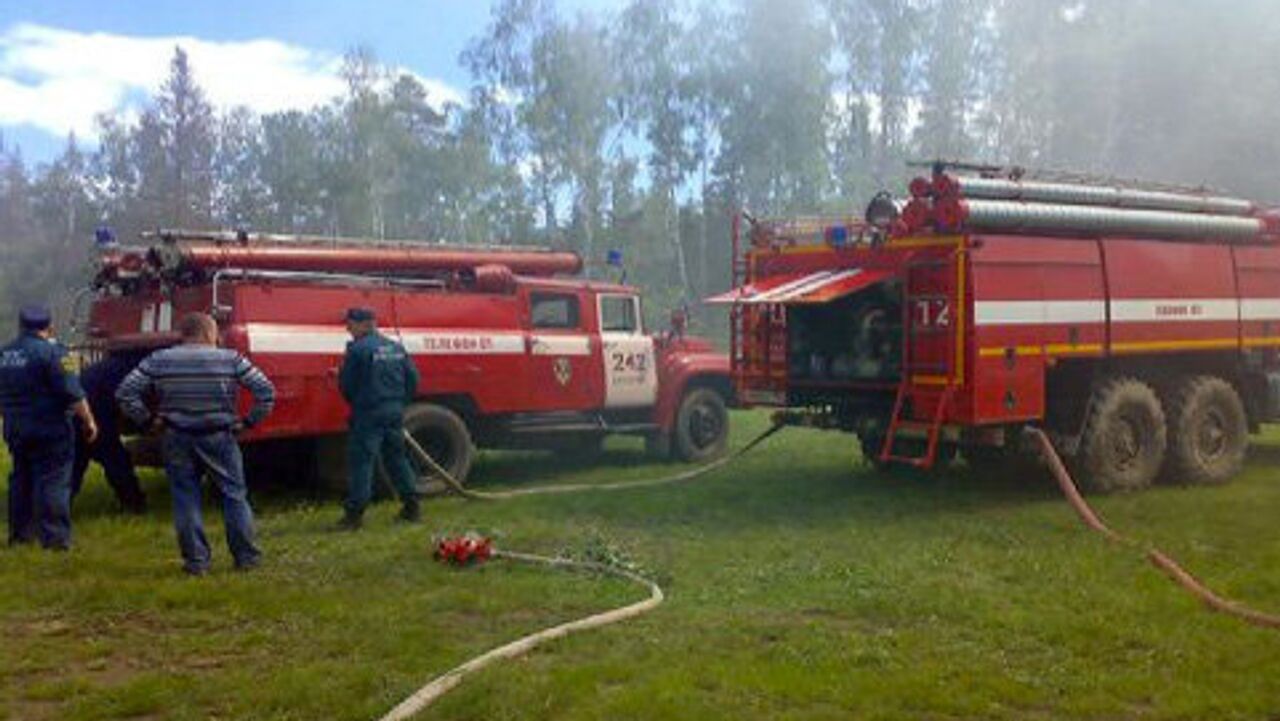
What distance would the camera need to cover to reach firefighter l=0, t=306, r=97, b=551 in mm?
8203

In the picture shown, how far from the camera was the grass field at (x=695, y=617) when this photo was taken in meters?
4.98

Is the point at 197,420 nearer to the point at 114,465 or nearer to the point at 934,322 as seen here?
the point at 114,465

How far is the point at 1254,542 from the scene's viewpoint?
8211 millimetres

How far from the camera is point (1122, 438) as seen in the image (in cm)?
1051

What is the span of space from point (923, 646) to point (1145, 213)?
6.46 metres

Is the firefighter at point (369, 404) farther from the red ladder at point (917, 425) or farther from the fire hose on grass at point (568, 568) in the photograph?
the red ladder at point (917, 425)

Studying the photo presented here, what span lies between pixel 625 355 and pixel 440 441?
252 centimetres

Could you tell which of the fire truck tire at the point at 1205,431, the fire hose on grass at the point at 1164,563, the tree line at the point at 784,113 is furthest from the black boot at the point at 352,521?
the tree line at the point at 784,113

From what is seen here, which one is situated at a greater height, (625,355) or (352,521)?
(625,355)

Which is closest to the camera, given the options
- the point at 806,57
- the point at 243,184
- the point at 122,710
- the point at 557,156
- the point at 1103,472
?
the point at 122,710

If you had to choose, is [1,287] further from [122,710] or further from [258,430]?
[122,710]

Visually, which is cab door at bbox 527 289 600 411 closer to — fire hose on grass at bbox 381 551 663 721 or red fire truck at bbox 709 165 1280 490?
red fire truck at bbox 709 165 1280 490

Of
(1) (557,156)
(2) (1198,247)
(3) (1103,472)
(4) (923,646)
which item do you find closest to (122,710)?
(4) (923,646)

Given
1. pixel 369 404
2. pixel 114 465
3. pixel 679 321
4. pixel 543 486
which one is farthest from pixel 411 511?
pixel 679 321
